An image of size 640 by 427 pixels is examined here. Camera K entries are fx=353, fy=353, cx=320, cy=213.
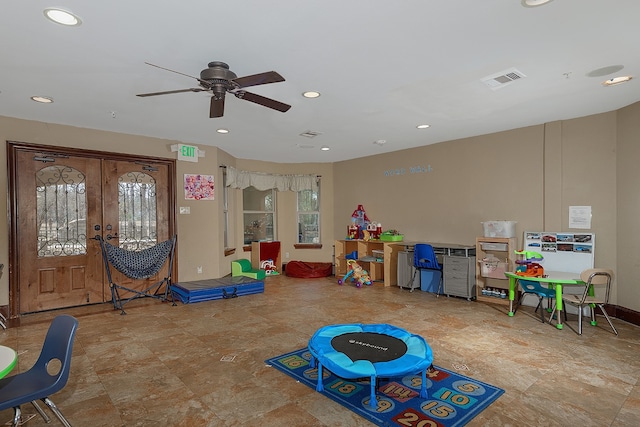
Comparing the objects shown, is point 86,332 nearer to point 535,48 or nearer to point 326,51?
point 326,51

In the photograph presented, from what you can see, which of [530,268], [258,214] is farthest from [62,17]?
[258,214]

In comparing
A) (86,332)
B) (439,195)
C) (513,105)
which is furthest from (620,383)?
(86,332)

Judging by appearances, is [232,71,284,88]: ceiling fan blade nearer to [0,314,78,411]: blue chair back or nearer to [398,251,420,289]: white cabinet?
[0,314,78,411]: blue chair back

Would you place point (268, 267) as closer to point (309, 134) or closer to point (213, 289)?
point (213, 289)

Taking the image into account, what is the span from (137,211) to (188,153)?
1270 mm

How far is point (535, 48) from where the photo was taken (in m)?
2.84

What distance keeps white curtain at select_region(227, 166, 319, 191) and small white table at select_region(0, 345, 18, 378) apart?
18.5 ft

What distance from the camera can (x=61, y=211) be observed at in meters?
5.00

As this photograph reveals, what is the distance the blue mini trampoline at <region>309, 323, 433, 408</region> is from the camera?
2.47m

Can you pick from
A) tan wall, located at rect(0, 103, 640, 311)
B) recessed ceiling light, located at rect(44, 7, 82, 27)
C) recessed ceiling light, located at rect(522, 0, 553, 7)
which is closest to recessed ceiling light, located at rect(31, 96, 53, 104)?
tan wall, located at rect(0, 103, 640, 311)

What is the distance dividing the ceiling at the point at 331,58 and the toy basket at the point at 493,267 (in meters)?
2.06

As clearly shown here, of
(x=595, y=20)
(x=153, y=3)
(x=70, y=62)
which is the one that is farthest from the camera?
(x=70, y=62)

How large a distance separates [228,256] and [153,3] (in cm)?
544

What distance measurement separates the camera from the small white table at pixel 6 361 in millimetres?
1568
